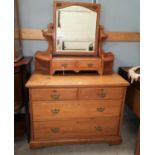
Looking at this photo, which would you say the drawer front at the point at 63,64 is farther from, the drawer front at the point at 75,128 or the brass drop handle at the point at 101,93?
the drawer front at the point at 75,128

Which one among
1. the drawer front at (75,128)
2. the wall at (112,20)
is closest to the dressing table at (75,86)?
the drawer front at (75,128)

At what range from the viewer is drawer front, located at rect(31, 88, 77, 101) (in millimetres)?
1562

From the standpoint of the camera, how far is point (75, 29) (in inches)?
71.2

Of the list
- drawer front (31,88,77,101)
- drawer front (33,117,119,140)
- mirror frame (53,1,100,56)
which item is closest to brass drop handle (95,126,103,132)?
drawer front (33,117,119,140)

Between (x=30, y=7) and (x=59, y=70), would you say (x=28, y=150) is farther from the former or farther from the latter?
(x=30, y=7)

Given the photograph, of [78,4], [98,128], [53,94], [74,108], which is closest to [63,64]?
[53,94]

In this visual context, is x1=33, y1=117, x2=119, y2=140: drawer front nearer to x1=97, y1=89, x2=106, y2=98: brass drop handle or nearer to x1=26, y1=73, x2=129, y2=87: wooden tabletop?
x1=97, y1=89, x2=106, y2=98: brass drop handle

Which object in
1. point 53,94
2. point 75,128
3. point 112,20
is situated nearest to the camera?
point 53,94

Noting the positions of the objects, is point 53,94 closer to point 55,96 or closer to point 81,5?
point 55,96

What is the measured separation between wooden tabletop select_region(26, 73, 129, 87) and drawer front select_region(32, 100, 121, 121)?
18cm

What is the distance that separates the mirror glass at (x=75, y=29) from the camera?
1767 mm

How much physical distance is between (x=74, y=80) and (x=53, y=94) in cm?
24
